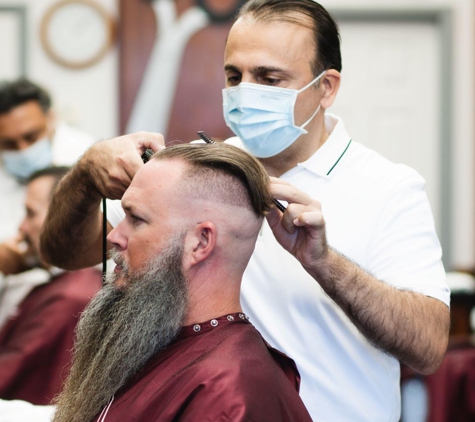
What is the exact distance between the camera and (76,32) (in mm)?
5410

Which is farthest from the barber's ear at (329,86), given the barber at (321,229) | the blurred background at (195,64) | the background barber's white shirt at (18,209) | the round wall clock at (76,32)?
the round wall clock at (76,32)

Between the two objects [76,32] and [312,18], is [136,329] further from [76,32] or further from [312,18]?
[76,32]

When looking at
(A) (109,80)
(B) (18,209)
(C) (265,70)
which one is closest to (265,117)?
(C) (265,70)

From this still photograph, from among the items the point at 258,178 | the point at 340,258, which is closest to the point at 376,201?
the point at 340,258

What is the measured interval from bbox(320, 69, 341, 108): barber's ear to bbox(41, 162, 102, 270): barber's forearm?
63 cm

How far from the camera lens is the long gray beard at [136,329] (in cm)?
167

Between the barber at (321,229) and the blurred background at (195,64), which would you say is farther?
the blurred background at (195,64)

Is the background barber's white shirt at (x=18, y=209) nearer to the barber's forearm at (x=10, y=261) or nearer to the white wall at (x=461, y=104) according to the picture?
the barber's forearm at (x=10, y=261)

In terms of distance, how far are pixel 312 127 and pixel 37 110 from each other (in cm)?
217

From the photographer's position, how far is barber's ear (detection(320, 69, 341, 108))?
218 cm

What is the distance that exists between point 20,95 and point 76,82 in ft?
4.92

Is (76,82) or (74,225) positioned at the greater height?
(76,82)

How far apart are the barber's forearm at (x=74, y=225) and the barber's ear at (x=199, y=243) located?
50 cm

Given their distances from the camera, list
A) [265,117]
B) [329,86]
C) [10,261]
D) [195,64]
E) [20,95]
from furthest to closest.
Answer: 1. [195,64]
2. [20,95]
3. [10,261]
4. [329,86]
5. [265,117]
